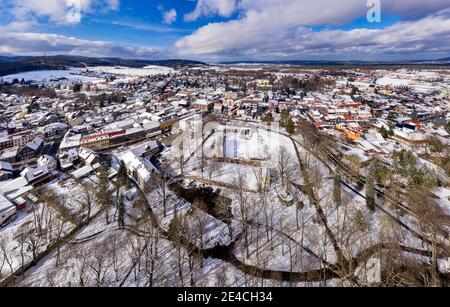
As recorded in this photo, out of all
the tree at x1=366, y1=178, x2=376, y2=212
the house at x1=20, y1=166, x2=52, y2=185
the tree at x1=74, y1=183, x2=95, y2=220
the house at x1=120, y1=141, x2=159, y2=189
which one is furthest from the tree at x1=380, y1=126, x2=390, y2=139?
the house at x1=20, y1=166, x2=52, y2=185

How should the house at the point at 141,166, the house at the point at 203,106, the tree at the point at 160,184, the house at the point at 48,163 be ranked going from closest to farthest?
the tree at the point at 160,184, the house at the point at 141,166, the house at the point at 48,163, the house at the point at 203,106

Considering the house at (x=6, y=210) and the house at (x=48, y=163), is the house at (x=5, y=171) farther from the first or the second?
the house at (x=6, y=210)

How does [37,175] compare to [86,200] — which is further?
[37,175]

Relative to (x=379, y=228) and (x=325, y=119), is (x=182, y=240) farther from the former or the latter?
(x=325, y=119)

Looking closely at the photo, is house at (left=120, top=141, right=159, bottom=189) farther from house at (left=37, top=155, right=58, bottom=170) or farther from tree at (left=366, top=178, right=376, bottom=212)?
tree at (left=366, top=178, right=376, bottom=212)

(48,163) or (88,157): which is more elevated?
(88,157)

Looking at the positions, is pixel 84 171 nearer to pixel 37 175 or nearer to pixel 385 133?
pixel 37 175

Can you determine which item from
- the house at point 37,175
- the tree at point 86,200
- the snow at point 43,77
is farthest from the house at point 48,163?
the snow at point 43,77

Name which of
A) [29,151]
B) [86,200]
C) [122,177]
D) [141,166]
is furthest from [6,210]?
[29,151]
